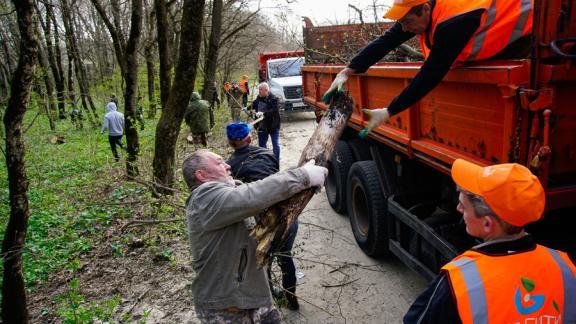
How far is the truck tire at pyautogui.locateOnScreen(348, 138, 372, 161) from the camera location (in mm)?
5086

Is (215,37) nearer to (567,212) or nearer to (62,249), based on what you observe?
(62,249)

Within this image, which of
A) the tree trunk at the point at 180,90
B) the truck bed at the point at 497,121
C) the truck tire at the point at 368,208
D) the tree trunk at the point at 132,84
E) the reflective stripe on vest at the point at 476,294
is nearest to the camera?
the reflective stripe on vest at the point at 476,294

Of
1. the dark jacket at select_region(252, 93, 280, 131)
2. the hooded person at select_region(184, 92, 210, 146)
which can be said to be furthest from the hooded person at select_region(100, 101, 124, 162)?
the dark jacket at select_region(252, 93, 280, 131)

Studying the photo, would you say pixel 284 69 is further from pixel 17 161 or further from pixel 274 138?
pixel 17 161

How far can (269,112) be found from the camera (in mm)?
9156

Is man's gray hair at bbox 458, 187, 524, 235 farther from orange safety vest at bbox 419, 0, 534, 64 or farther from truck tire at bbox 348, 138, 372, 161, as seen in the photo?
truck tire at bbox 348, 138, 372, 161

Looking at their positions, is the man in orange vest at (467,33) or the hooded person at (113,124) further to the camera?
the hooded person at (113,124)

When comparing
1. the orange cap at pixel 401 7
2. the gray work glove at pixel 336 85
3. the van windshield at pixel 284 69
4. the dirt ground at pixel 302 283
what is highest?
the van windshield at pixel 284 69

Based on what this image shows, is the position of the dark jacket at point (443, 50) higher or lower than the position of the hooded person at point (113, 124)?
higher

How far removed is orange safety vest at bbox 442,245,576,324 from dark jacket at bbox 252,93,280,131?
7.80m

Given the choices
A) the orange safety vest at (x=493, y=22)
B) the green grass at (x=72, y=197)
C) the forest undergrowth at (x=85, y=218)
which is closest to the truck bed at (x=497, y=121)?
the orange safety vest at (x=493, y=22)

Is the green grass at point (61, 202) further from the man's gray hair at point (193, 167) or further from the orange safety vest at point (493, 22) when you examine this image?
the orange safety vest at point (493, 22)

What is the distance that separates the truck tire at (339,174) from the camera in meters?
5.50

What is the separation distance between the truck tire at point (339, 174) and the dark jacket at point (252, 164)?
1659 millimetres
